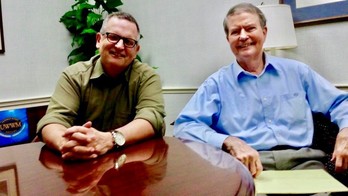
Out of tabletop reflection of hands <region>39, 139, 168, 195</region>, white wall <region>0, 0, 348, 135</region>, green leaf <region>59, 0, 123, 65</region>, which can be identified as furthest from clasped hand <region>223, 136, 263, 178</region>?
green leaf <region>59, 0, 123, 65</region>

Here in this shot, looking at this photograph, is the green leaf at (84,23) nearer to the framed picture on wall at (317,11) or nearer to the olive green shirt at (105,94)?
the olive green shirt at (105,94)

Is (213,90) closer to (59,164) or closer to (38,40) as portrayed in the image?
(59,164)

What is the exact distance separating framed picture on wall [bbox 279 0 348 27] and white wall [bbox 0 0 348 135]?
49 centimetres

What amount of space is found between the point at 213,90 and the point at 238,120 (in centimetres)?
19

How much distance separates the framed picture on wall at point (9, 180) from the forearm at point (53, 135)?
0.60 feet

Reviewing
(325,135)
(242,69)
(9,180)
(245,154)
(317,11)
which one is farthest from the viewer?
(317,11)

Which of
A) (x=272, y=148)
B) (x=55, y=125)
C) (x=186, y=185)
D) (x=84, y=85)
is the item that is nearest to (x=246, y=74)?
(x=272, y=148)

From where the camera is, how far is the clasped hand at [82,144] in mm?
1024

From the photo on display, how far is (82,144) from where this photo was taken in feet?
3.39

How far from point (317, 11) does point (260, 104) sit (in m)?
0.81

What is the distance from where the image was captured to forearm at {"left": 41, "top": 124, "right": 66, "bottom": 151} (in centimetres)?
116

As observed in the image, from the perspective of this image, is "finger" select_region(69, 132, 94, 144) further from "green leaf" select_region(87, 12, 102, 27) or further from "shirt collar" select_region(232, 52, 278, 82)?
"green leaf" select_region(87, 12, 102, 27)

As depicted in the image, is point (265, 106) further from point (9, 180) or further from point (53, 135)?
point (9, 180)

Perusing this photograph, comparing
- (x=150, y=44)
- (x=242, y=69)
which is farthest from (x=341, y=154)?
(x=150, y=44)
